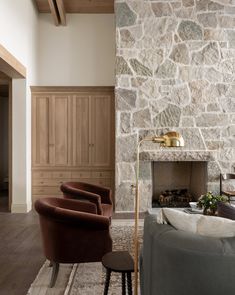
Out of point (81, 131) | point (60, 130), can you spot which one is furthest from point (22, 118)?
point (81, 131)

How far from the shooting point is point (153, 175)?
6.36 metres

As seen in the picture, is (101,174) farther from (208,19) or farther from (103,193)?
(208,19)

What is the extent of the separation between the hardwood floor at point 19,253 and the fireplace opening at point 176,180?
2.51 m

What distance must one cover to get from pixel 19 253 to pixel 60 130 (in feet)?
10.5

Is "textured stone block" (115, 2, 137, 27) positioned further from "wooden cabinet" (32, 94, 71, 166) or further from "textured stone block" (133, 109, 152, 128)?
"wooden cabinet" (32, 94, 71, 166)

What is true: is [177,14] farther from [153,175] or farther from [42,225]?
[42,225]

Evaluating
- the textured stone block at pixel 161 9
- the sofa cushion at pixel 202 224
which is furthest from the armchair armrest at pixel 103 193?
the textured stone block at pixel 161 9

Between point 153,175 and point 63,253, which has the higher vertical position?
point 153,175

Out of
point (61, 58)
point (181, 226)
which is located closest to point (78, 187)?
point (181, 226)

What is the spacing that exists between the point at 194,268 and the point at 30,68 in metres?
5.60

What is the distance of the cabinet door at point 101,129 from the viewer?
21.1ft

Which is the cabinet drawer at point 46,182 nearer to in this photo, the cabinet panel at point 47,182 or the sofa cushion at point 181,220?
the cabinet panel at point 47,182

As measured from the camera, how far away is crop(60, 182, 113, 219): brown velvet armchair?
12.9 feet

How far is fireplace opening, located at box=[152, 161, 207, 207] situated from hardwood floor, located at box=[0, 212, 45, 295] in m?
2.51
